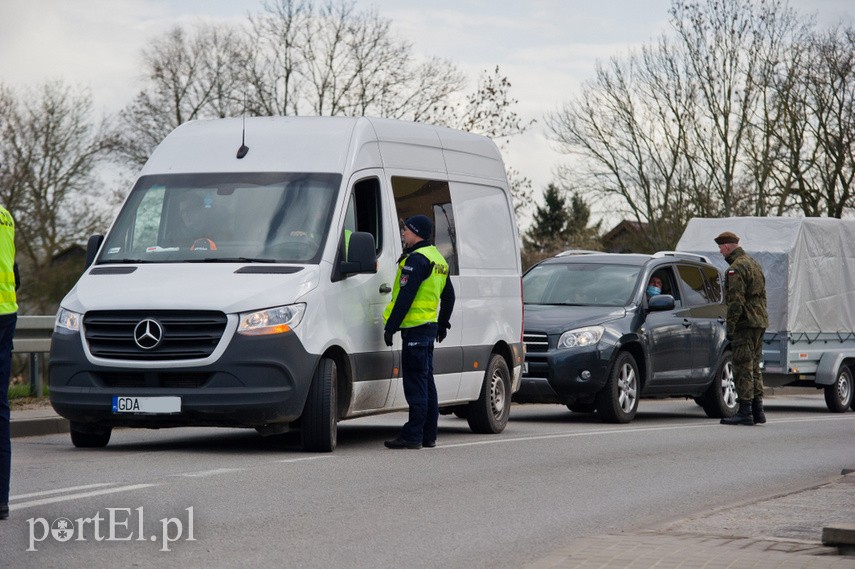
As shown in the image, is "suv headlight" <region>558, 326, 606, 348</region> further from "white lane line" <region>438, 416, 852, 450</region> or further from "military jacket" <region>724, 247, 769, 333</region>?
"military jacket" <region>724, 247, 769, 333</region>

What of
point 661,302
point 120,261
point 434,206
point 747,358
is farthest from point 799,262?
point 120,261

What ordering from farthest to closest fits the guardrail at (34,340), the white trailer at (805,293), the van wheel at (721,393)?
the white trailer at (805,293)
the van wheel at (721,393)
the guardrail at (34,340)

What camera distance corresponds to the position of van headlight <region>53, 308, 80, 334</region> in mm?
10775

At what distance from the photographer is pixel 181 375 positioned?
34.5 ft

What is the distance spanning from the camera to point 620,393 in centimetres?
1622

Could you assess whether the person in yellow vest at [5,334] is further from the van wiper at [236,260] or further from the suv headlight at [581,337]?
the suv headlight at [581,337]

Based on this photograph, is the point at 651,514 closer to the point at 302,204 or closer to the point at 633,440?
the point at 302,204

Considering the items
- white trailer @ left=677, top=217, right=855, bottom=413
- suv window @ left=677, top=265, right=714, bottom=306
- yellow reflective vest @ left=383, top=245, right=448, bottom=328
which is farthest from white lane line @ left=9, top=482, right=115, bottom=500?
white trailer @ left=677, top=217, right=855, bottom=413

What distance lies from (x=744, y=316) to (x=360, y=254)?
6.42m

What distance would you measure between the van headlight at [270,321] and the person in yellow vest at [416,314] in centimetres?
115

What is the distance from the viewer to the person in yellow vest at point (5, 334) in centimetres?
721

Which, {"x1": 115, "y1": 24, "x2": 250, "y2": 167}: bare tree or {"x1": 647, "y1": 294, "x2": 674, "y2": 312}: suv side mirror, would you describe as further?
{"x1": 115, "y1": 24, "x2": 250, "y2": 167}: bare tree

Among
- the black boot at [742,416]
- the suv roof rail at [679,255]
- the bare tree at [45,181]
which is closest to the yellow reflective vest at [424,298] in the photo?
the black boot at [742,416]

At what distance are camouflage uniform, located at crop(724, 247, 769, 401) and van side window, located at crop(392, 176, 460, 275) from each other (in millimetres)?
4110
